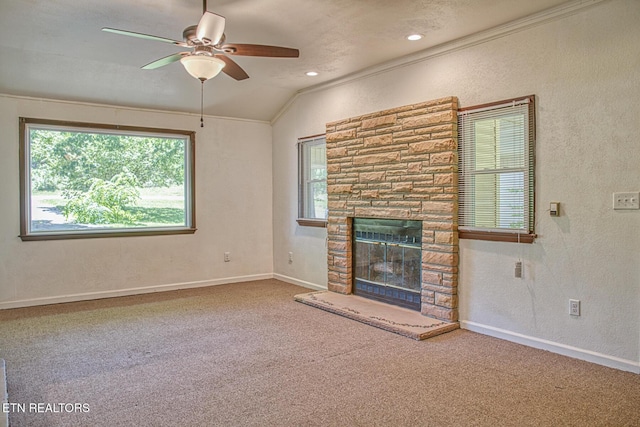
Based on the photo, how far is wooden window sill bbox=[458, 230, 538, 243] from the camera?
3527 millimetres

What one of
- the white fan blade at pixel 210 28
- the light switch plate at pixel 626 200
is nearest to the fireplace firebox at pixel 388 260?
the light switch plate at pixel 626 200

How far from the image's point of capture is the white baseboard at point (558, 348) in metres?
3.03

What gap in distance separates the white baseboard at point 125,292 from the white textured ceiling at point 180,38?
237 cm

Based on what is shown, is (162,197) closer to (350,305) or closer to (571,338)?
(350,305)

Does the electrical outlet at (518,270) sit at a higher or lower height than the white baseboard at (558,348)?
higher

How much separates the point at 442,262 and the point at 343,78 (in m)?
2.51

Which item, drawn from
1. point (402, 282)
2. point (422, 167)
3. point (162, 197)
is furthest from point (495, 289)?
point (162, 197)

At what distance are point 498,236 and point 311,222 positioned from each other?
105 inches

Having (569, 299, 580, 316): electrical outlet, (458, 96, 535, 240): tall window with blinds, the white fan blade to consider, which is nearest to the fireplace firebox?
(458, 96, 535, 240): tall window with blinds

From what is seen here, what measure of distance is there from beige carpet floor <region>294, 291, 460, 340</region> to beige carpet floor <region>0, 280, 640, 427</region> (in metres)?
0.09

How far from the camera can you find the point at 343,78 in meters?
5.19

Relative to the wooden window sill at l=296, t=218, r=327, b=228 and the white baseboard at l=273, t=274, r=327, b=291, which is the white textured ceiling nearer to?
the wooden window sill at l=296, t=218, r=327, b=228

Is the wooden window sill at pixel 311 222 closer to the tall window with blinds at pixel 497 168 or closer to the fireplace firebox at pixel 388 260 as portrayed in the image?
the fireplace firebox at pixel 388 260

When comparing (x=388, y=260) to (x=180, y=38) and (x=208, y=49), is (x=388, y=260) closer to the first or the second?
(x=208, y=49)
